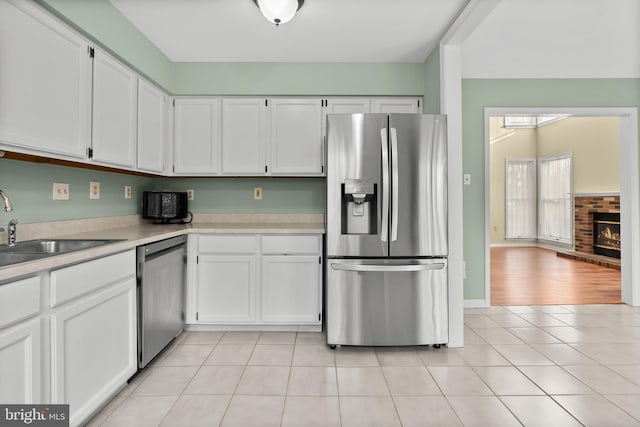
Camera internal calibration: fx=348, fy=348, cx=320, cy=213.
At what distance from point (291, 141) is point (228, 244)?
1152 mm

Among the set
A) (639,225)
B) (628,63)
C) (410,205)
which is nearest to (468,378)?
(410,205)

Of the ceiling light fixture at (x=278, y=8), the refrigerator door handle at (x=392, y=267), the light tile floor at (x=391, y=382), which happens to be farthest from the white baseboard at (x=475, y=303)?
the ceiling light fixture at (x=278, y=8)


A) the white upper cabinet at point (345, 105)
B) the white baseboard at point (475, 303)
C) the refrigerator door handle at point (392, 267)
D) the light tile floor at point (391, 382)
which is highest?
the white upper cabinet at point (345, 105)

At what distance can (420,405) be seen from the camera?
192 centimetres

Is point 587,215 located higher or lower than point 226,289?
higher

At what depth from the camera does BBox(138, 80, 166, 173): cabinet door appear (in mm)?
2854

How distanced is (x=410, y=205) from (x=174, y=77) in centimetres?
256

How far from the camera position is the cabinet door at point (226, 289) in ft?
9.80

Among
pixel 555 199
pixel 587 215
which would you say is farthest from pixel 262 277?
pixel 555 199

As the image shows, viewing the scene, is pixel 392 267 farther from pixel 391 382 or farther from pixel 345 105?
pixel 345 105

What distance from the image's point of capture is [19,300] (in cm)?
130

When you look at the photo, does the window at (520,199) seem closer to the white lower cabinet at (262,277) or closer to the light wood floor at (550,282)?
the light wood floor at (550,282)

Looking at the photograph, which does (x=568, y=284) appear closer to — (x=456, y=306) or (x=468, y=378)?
(x=456, y=306)

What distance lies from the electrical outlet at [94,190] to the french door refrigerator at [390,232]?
1799mm
